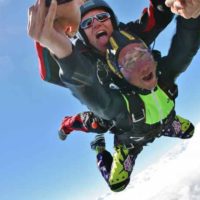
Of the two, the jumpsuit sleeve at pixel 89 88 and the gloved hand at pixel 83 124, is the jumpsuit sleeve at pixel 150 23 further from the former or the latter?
the gloved hand at pixel 83 124

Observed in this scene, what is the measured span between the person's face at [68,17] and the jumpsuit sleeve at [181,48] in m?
1.50

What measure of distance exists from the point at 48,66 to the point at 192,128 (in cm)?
317

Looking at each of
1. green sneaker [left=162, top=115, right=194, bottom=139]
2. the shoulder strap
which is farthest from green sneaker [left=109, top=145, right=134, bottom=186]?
the shoulder strap

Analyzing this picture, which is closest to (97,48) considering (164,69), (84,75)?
(164,69)

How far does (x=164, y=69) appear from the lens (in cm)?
417

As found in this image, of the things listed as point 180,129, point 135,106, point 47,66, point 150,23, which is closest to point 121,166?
point 180,129

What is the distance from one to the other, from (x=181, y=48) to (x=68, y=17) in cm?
177

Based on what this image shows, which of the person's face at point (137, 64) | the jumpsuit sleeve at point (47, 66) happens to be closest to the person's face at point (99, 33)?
the person's face at point (137, 64)

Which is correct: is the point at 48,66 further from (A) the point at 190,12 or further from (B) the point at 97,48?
(B) the point at 97,48

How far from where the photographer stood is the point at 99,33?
415 cm

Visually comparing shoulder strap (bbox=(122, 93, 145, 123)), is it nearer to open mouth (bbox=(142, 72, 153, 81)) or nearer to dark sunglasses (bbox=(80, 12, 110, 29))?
open mouth (bbox=(142, 72, 153, 81))

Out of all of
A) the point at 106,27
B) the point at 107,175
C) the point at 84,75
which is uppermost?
the point at 106,27

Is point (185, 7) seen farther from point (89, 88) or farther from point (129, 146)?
point (129, 146)

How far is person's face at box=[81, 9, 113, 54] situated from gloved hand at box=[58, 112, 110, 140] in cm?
111
